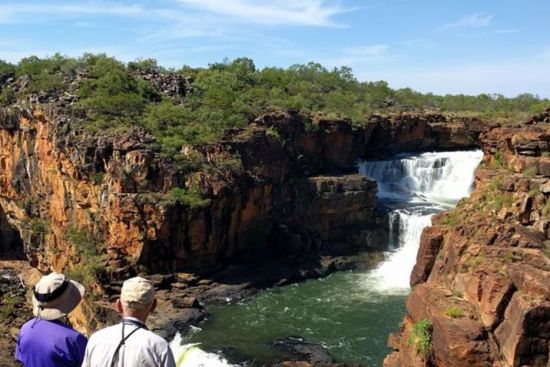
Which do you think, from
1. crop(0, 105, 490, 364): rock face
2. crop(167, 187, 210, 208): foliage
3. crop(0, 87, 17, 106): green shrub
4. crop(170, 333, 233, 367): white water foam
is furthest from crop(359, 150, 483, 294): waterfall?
crop(0, 87, 17, 106): green shrub

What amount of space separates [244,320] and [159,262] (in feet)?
20.4

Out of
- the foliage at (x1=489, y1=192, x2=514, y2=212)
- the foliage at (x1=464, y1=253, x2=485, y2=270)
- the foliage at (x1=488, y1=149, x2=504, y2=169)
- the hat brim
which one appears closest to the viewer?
the hat brim

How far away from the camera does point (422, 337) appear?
12.9 meters

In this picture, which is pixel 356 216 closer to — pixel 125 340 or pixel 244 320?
pixel 244 320

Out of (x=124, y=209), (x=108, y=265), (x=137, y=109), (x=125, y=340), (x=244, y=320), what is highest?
(x=137, y=109)

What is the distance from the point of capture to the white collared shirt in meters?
4.14

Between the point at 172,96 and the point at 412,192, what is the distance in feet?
63.7

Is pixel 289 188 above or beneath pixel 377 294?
above

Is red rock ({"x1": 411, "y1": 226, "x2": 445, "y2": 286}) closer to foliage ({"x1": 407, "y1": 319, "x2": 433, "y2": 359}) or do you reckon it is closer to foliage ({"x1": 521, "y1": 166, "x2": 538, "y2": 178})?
foliage ({"x1": 407, "y1": 319, "x2": 433, "y2": 359})

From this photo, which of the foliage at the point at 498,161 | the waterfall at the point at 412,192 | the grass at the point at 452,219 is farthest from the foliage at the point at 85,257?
the foliage at the point at 498,161

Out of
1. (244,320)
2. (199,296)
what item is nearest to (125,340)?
(244,320)

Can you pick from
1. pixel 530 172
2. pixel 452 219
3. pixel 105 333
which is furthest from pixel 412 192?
pixel 105 333

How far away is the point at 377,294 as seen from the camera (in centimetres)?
3050

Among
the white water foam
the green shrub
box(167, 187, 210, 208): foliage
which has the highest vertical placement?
the green shrub
